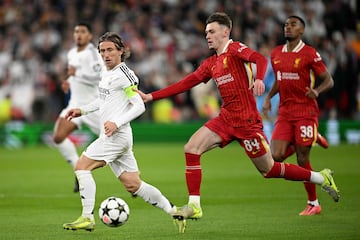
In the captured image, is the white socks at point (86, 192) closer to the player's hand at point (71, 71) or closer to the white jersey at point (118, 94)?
the white jersey at point (118, 94)

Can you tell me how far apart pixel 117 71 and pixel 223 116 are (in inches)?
55.4

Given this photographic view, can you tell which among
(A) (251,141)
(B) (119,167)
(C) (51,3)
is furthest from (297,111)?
(C) (51,3)

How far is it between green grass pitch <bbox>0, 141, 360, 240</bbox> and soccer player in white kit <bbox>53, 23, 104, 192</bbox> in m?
0.94

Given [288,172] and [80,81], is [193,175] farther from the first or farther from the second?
[80,81]

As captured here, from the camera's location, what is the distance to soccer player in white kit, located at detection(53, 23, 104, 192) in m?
14.3

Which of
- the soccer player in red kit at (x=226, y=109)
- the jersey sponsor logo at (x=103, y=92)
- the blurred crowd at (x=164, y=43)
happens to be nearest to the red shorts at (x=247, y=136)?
the soccer player in red kit at (x=226, y=109)

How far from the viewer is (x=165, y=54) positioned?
2591cm

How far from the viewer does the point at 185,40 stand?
2639 cm

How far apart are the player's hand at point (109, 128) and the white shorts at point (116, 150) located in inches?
11.3

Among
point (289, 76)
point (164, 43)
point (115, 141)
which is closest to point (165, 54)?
point (164, 43)

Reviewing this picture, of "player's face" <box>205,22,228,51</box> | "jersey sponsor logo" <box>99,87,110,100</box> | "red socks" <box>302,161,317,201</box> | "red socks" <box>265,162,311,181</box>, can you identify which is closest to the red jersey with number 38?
"red socks" <box>302,161,317,201</box>

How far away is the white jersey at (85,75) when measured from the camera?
14.3 metres

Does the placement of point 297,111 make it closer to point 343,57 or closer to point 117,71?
point 117,71

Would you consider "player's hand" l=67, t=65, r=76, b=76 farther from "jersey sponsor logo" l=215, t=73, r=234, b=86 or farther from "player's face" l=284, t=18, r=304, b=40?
"jersey sponsor logo" l=215, t=73, r=234, b=86
